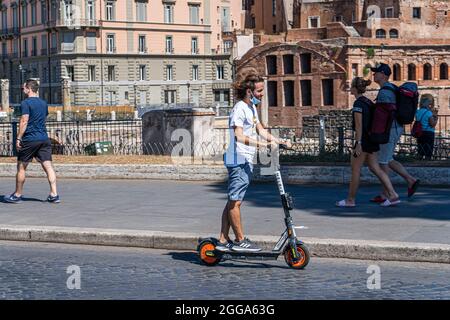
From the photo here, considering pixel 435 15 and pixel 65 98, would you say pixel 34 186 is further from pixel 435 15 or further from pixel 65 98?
pixel 435 15

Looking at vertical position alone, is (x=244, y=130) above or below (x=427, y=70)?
below

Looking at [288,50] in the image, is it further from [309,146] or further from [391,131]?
[391,131]

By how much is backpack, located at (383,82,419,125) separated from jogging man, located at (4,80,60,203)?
486cm

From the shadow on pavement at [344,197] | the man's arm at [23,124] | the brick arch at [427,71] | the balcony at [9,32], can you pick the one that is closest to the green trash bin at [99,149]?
the shadow on pavement at [344,197]

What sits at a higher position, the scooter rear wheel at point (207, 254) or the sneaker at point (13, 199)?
the sneaker at point (13, 199)

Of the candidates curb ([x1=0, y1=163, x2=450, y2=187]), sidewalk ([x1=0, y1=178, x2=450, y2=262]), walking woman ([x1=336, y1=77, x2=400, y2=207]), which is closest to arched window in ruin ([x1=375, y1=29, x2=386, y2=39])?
curb ([x1=0, y1=163, x2=450, y2=187])

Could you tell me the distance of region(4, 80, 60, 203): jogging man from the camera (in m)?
13.2

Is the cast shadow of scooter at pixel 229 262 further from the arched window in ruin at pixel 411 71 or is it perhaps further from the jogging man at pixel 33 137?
the arched window in ruin at pixel 411 71

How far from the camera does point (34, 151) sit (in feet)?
43.8

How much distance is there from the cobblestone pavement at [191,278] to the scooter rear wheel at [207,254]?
0.23 feet

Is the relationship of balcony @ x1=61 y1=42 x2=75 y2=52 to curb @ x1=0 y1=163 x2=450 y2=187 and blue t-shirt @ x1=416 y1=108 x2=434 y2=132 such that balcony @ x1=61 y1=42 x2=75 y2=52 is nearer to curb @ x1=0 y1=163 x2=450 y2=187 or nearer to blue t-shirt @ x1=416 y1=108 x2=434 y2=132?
curb @ x1=0 y1=163 x2=450 y2=187

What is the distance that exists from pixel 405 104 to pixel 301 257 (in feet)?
13.7

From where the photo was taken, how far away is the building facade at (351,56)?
2616 inches

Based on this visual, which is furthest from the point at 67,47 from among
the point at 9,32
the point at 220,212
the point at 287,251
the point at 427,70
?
the point at 287,251
